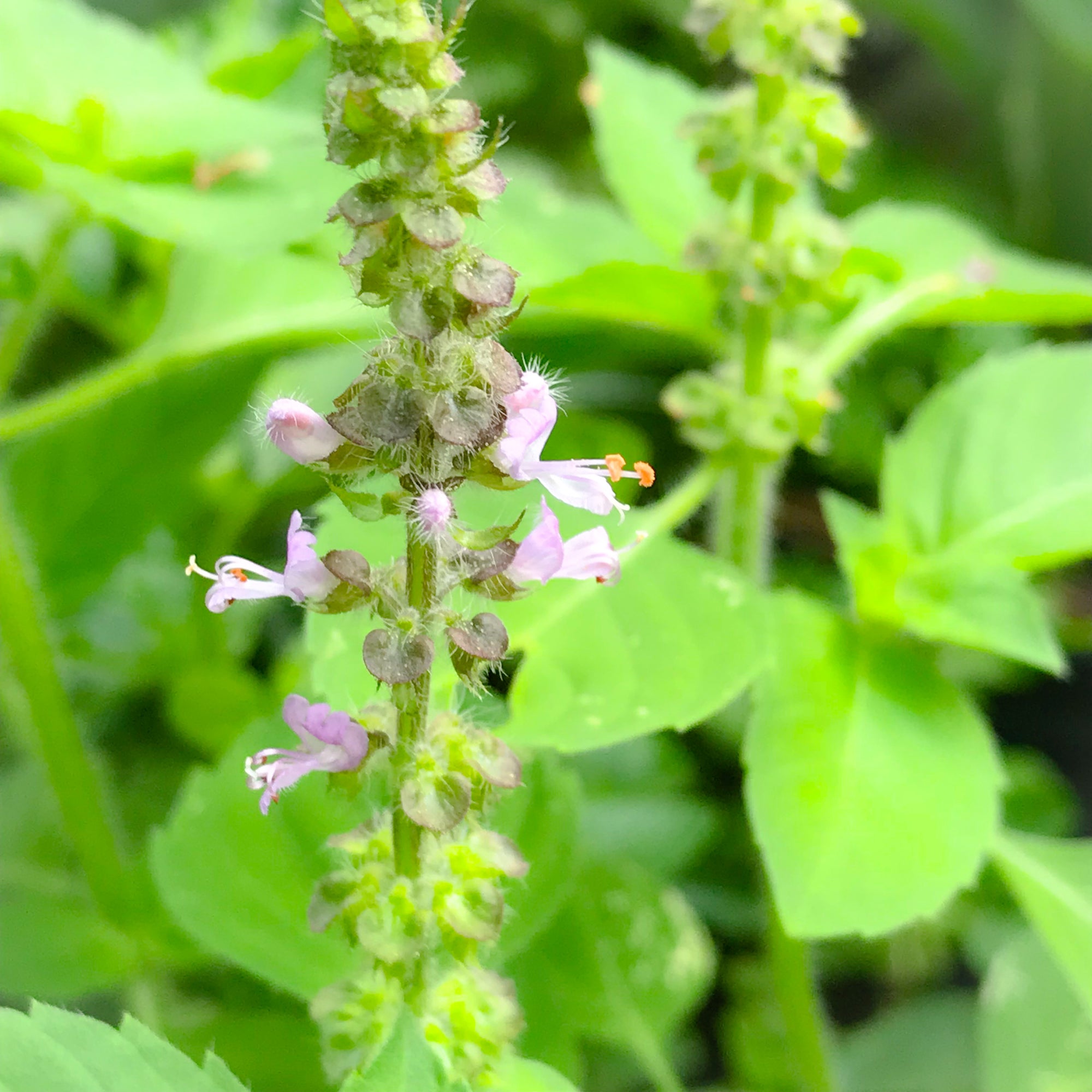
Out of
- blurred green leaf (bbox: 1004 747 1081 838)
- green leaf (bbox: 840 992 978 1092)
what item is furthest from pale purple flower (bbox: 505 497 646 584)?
blurred green leaf (bbox: 1004 747 1081 838)

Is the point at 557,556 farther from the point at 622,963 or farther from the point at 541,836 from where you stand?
the point at 622,963

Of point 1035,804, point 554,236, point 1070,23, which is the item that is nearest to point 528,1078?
point 554,236

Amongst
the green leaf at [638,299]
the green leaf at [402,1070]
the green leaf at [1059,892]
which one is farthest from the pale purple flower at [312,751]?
the green leaf at [1059,892]

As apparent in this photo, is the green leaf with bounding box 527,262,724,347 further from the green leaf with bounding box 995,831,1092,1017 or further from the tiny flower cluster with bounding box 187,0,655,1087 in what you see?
the green leaf with bounding box 995,831,1092,1017

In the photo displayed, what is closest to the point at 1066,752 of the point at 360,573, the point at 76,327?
the point at 360,573

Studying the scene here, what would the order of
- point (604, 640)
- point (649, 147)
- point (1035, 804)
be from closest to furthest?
point (604, 640) → point (649, 147) → point (1035, 804)

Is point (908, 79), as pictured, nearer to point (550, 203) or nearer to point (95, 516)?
point (550, 203)
